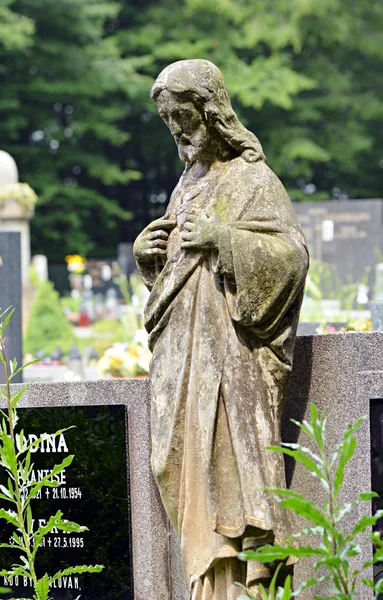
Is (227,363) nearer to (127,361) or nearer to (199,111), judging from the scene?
(199,111)

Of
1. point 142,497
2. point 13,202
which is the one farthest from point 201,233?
point 13,202

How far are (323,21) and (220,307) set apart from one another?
95.5ft

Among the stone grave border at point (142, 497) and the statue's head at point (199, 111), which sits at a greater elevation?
the statue's head at point (199, 111)

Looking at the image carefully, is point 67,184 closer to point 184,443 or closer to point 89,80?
point 89,80

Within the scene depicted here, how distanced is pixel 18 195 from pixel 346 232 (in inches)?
219

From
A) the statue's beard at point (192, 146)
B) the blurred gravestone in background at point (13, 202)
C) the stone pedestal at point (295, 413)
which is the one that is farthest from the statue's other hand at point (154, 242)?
the blurred gravestone in background at point (13, 202)

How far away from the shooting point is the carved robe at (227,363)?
4.13 metres

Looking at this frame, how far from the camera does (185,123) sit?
14.4 feet

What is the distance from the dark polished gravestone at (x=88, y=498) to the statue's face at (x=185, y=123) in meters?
1.25

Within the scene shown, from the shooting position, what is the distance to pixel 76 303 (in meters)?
25.2

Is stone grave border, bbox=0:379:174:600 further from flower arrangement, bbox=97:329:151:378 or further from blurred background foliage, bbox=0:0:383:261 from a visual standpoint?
blurred background foliage, bbox=0:0:383:261

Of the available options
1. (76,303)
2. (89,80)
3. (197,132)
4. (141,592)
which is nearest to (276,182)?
(197,132)

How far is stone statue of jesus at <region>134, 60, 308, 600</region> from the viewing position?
413 cm

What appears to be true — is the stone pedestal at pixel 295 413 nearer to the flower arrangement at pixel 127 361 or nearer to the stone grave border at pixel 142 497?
the stone grave border at pixel 142 497
